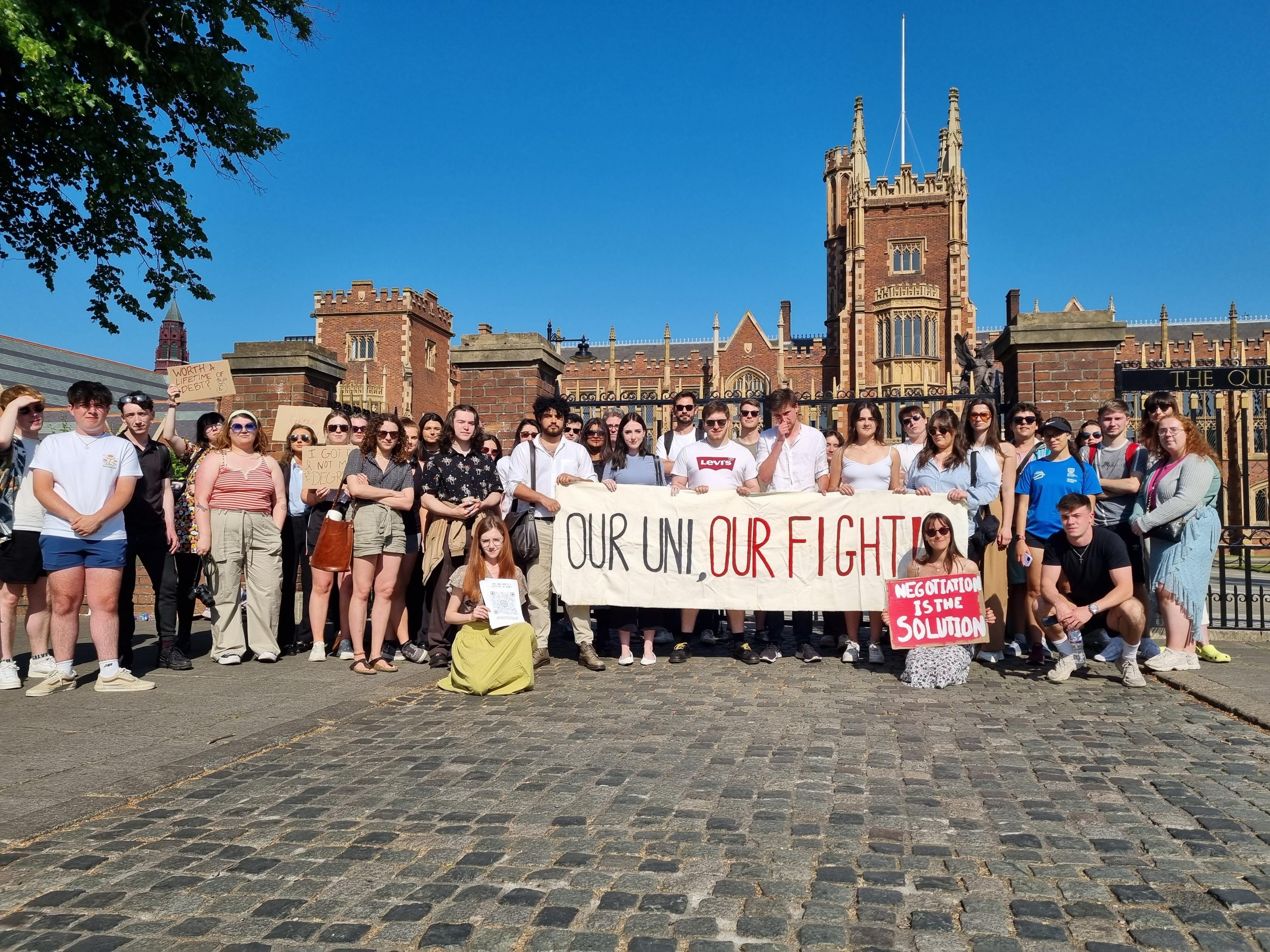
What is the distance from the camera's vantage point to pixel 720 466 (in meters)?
7.67

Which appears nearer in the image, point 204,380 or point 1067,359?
point 204,380

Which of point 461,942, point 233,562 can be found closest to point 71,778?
point 461,942

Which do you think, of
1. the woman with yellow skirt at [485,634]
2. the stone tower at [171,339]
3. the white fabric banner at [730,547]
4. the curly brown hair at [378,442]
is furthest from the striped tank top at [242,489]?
the stone tower at [171,339]

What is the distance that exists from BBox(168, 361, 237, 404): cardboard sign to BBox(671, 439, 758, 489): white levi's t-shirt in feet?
14.2

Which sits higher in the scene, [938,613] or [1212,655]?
[938,613]

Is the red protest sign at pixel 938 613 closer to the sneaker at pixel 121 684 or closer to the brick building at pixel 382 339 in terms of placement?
the sneaker at pixel 121 684

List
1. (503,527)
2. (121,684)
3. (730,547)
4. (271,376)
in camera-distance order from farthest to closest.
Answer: (271,376), (730,547), (503,527), (121,684)

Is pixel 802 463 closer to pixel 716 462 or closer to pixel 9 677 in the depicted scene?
pixel 716 462

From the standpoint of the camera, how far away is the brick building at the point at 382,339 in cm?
6141

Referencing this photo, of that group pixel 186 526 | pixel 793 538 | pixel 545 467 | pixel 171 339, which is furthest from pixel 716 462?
pixel 171 339

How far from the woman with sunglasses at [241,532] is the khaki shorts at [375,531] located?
29.9 inches

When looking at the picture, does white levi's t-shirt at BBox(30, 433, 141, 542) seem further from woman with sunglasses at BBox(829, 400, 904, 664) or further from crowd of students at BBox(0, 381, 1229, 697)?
woman with sunglasses at BBox(829, 400, 904, 664)

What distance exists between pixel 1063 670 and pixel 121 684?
668 centimetres

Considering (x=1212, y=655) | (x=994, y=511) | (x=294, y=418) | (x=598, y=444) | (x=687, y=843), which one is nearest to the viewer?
(x=687, y=843)
